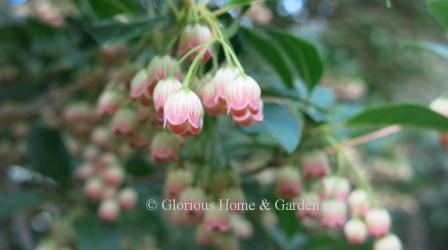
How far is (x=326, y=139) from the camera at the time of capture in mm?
1396

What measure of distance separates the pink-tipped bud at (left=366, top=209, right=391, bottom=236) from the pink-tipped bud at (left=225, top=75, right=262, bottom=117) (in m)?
0.55

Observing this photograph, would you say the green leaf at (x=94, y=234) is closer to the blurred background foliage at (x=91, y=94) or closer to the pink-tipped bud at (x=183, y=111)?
the blurred background foliage at (x=91, y=94)

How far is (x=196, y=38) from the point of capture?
1000 millimetres

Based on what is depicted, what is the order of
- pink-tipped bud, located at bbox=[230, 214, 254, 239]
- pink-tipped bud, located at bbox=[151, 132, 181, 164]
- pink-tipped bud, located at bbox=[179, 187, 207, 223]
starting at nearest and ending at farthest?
pink-tipped bud, located at bbox=[151, 132, 181, 164] → pink-tipped bud, located at bbox=[179, 187, 207, 223] → pink-tipped bud, located at bbox=[230, 214, 254, 239]

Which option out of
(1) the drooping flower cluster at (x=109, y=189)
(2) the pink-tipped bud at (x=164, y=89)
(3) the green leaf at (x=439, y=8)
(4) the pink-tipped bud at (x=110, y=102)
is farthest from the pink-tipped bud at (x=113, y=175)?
(3) the green leaf at (x=439, y=8)

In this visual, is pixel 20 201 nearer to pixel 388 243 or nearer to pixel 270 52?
pixel 270 52

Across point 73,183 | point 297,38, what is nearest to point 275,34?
point 297,38

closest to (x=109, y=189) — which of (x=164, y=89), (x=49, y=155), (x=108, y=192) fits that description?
(x=108, y=192)

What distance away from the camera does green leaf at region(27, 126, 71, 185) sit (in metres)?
1.89

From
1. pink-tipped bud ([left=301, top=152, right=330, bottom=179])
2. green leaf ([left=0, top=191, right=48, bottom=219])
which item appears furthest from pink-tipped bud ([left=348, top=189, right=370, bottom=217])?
green leaf ([left=0, top=191, right=48, bottom=219])

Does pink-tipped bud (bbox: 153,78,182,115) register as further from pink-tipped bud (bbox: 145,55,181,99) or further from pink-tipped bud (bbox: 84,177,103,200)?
pink-tipped bud (bbox: 84,177,103,200)

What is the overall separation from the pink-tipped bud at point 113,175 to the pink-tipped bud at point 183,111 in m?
0.81

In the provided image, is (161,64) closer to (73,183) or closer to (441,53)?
(441,53)

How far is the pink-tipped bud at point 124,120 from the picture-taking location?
3.90 feet
